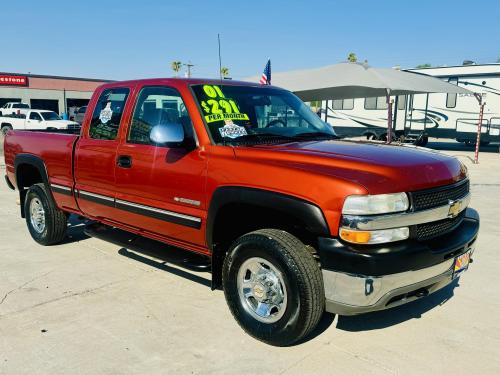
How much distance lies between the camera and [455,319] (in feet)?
12.2

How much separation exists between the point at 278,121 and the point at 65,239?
3384 millimetres

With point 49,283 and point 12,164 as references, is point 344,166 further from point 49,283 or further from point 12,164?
point 12,164

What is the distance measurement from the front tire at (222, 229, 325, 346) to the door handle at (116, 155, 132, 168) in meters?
1.33

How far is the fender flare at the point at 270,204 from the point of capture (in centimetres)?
281

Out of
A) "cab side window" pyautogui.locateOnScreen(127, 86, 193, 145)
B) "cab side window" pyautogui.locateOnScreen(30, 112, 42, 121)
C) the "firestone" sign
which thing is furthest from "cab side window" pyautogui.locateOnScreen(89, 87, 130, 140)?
the "firestone" sign

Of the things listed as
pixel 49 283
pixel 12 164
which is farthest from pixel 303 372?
pixel 12 164

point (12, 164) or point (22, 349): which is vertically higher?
point (12, 164)

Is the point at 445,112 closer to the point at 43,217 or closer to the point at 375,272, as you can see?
the point at 43,217

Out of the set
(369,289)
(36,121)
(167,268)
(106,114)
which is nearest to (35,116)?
(36,121)

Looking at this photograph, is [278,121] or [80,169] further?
[80,169]

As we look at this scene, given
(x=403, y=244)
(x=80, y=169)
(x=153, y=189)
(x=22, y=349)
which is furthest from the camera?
(x=80, y=169)

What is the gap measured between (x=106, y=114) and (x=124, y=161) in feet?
2.28

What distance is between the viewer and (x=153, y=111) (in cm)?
414

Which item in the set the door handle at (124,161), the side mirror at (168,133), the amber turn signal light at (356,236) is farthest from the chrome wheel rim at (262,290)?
the door handle at (124,161)
